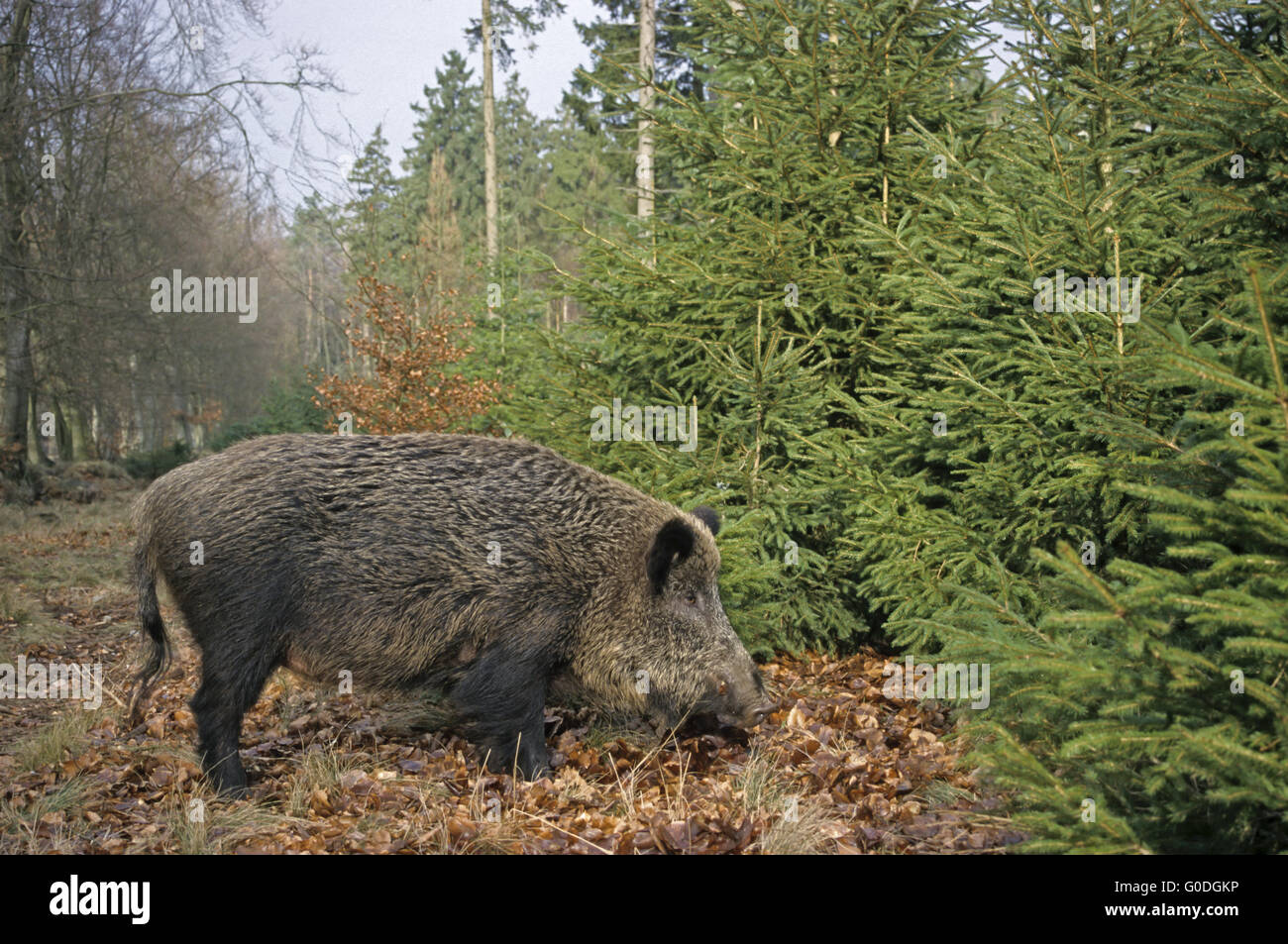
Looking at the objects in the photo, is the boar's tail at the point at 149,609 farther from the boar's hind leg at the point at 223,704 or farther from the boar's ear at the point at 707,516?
the boar's ear at the point at 707,516

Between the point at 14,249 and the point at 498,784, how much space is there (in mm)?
17169

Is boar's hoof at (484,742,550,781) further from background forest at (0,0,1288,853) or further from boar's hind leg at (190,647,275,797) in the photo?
background forest at (0,0,1288,853)

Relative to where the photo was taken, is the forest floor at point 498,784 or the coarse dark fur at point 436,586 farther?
the coarse dark fur at point 436,586

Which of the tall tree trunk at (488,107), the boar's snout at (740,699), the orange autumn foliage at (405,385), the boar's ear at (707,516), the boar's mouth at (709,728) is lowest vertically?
the boar's mouth at (709,728)

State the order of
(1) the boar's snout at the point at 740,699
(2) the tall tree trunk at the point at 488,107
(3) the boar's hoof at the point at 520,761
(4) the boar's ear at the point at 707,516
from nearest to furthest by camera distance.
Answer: (3) the boar's hoof at the point at 520,761
(1) the boar's snout at the point at 740,699
(4) the boar's ear at the point at 707,516
(2) the tall tree trunk at the point at 488,107

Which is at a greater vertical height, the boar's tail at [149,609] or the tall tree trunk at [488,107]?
the tall tree trunk at [488,107]

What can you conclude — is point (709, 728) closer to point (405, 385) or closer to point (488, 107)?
point (405, 385)

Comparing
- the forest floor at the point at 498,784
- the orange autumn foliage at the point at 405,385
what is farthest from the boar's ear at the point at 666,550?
the orange autumn foliage at the point at 405,385

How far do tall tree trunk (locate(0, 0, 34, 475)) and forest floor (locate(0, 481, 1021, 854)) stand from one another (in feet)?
39.3

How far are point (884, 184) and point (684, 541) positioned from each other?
3.76m

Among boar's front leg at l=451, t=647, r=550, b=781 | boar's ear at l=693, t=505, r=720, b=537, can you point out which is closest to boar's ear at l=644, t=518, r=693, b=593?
boar's ear at l=693, t=505, r=720, b=537

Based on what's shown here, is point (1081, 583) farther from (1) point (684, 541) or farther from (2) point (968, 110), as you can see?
(2) point (968, 110)

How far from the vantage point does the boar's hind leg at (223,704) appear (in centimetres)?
510

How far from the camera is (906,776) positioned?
5062mm
